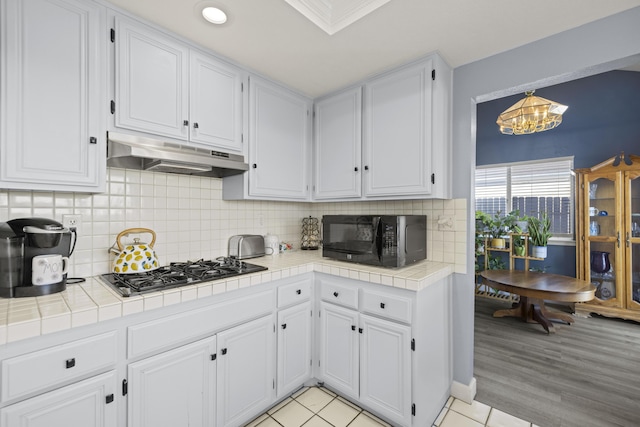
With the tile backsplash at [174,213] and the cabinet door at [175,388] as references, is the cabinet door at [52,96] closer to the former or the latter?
the tile backsplash at [174,213]

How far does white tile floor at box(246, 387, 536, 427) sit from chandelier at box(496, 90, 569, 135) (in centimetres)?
268

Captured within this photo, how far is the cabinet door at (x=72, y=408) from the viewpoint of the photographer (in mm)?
946

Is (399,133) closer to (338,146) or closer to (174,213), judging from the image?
(338,146)

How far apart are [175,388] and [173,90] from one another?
5.16ft

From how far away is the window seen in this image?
3.92 m

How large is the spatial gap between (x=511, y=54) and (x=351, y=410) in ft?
8.04

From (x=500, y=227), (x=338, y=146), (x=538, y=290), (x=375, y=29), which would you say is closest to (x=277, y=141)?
(x=338, y=146)

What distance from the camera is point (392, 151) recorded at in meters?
1.99

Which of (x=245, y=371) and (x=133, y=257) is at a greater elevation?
(x=133, y=257)

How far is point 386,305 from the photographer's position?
65.1 inches

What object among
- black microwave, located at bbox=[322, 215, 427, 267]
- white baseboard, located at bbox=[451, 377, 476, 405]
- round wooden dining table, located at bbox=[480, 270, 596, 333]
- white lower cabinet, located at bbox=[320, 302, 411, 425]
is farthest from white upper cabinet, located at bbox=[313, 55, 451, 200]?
round wooden dining table, located at bbox=[480, 270, 596, 333]

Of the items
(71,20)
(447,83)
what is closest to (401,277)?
(447,83)

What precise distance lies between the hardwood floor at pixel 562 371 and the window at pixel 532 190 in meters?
1.44

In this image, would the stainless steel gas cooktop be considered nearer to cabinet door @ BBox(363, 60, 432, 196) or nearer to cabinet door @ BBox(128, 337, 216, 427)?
cabinet door @ BBox(128, 337, 216, 427)
